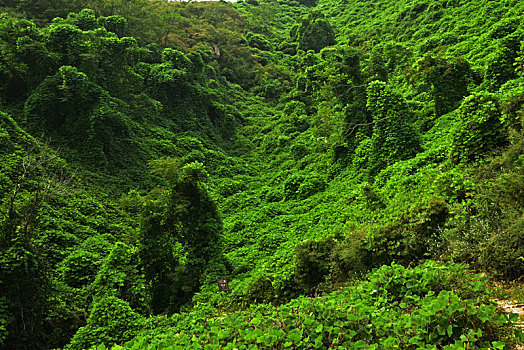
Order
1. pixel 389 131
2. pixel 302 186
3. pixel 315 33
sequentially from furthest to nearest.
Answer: pixel 315 33 → pixel 302 186 → pixel 389 131

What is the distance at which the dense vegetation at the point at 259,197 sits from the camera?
3.44m

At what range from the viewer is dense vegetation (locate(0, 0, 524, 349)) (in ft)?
11.3

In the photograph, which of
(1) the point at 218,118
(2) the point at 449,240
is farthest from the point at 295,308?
(1) the point at 218,118

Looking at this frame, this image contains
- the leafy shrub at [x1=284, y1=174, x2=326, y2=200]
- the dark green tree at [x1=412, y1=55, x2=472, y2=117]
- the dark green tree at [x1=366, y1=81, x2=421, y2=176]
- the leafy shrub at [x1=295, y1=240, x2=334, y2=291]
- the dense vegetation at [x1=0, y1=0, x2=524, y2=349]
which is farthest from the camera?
the leafy shrub at [x1=284, y1=174, x2=326, y2=200]

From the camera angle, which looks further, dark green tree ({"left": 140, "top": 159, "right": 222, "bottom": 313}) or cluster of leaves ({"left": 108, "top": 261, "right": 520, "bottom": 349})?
dark green tree ({"left": 140, "top": 159, "right": 222, "bottom": 313})

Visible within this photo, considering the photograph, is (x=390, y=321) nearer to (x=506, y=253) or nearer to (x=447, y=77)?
(x=506, y=253)

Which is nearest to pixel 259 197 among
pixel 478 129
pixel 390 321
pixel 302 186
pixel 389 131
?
pixel 302 186

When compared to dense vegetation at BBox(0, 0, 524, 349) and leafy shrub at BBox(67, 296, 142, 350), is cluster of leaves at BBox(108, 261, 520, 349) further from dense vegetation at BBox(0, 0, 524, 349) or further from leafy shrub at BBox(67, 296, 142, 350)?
leafy shrub at BBox(67, 296, 142, 350)

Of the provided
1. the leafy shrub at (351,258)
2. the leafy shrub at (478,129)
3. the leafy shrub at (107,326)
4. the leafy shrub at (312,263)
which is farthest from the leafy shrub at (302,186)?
the leafy shrub at (107,326)

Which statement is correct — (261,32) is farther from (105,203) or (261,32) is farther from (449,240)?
(449,240)

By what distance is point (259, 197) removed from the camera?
18016mm

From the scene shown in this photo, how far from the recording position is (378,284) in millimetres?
3678

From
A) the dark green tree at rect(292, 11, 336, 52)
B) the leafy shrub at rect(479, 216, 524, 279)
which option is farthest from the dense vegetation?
the dark green tree at rect(292, 11, 336, 52)

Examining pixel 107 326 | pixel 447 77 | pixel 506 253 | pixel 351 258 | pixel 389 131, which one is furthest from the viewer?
pixel 447 77
